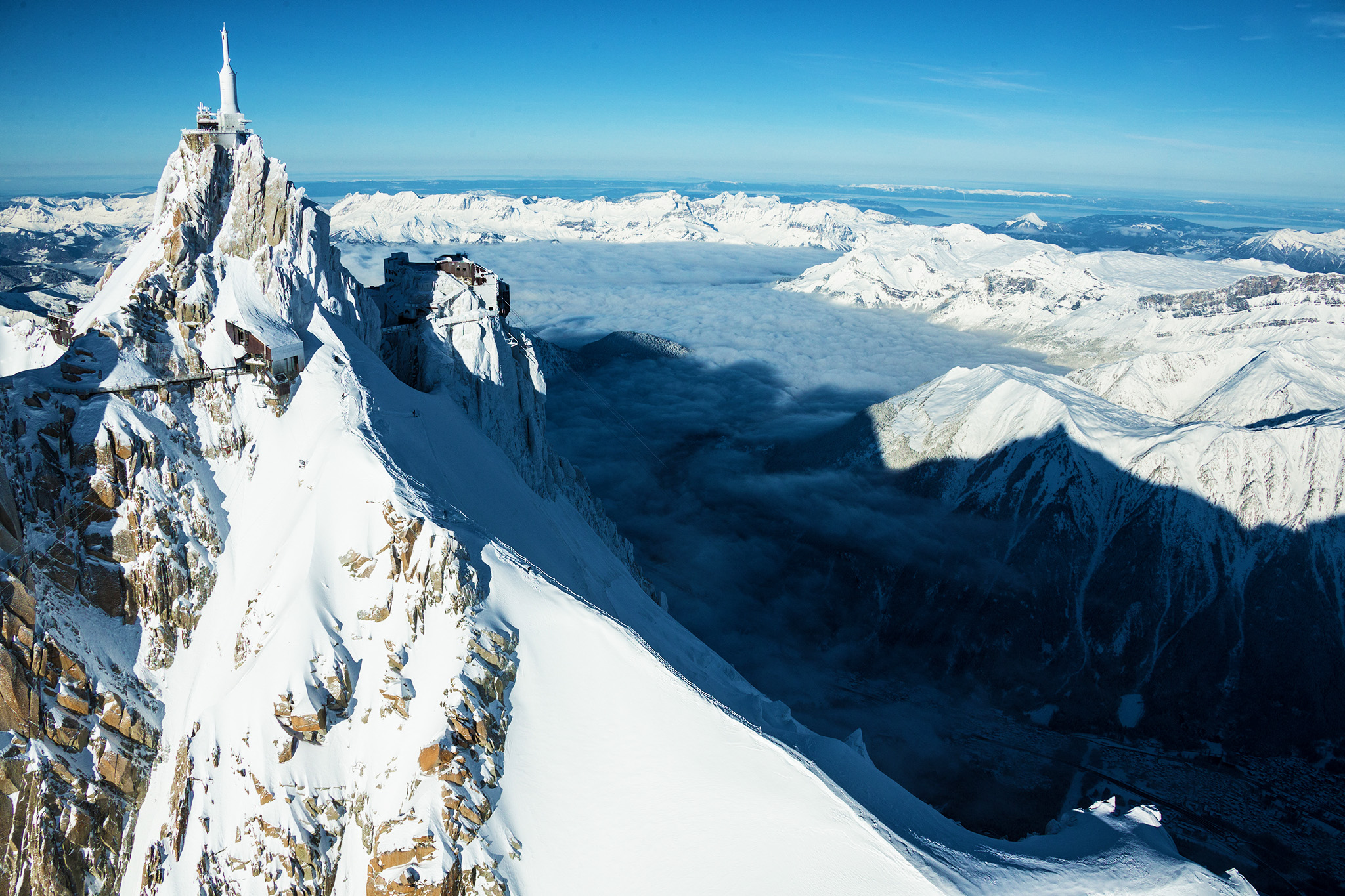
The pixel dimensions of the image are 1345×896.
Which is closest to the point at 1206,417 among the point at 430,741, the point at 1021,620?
the point at 1021,620

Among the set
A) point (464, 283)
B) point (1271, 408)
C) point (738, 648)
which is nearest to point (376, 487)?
point (464, 283)

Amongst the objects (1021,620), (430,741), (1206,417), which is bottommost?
(1021,620)

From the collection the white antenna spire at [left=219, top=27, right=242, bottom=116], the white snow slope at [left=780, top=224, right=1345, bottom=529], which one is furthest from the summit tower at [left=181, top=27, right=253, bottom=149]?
the white snow slope at [left=780, top=224, right=1345, bottom=529]

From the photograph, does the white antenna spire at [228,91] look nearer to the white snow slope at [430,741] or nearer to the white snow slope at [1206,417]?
the white snow slope at [430,741]

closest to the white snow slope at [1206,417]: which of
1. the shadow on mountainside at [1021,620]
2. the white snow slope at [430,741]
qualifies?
the shadow on mountainside at [1021,620]

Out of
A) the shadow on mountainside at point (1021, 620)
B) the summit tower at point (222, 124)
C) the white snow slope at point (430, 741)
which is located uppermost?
the summit tower at point (222, 124)

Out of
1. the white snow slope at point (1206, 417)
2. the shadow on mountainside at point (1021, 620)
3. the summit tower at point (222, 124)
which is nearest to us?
the summit tower at point (222, 124)

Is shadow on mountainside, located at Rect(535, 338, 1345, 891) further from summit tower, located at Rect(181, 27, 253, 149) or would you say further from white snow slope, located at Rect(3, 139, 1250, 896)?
summit tower, located at Rect(181, 27, 253, 149)

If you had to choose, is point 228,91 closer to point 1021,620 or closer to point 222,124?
point 222,124
